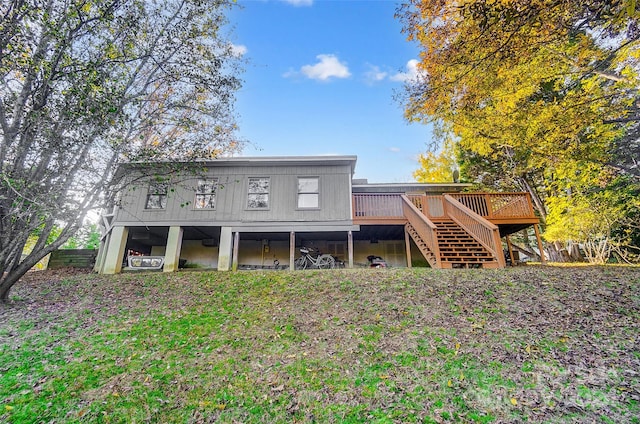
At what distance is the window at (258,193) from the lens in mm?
11317

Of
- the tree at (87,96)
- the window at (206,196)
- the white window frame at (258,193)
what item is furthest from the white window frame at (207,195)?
the tree at (87,96)

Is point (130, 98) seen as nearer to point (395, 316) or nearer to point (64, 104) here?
point (64, 104)

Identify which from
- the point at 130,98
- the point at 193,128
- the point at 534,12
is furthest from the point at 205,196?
the point at 534,12

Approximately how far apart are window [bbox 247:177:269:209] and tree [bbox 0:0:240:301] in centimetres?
366

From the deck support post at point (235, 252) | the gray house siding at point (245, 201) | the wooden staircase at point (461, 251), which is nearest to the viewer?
the wooden staircase at point (461, 251)

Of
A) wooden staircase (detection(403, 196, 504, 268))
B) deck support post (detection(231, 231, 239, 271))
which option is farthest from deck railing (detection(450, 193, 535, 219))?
deck support post (detection(231, 231, 239, 271))

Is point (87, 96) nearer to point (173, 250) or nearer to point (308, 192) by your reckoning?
point (173, 250)

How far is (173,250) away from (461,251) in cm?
974

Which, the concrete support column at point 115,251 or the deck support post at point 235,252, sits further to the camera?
the deck support post at point 235,252

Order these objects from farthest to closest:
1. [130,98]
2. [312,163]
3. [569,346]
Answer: [312,163] → [130,98] → [569,346]

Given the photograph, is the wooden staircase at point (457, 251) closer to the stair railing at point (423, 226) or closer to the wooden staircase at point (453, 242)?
the wooden staircase at point (453, 242)

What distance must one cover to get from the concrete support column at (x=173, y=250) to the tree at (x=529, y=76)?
8946 mm

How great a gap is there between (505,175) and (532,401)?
53.7ft

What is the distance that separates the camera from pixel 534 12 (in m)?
5.04
